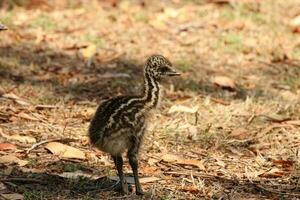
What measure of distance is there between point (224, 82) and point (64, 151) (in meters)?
3.31

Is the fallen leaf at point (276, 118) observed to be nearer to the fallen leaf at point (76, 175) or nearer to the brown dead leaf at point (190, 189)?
the brown dead leaf at point (190, 189)

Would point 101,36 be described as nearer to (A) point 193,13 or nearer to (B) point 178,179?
(A) point 193,13

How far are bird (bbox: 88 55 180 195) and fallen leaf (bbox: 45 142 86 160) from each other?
787 mm

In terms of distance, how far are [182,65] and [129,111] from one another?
4.34m

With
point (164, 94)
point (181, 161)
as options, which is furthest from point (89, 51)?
point (181, 161)

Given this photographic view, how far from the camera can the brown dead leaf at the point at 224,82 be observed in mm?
9273

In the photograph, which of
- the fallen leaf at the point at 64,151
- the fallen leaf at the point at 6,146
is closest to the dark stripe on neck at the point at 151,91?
the fallen leaf at the point at 64,151

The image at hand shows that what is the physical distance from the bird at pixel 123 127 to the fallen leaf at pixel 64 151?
0.79 m

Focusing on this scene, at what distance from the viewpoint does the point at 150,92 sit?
5992 mm

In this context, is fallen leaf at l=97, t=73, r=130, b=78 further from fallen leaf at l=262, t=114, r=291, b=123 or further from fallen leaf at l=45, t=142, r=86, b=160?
fallen leaf at l=45, t=142, r=86, b=160

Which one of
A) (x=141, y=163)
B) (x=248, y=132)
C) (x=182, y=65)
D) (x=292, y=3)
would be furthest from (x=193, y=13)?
(x=141, y=163)

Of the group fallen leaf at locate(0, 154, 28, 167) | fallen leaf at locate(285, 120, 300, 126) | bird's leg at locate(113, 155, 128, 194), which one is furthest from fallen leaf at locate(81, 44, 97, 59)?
bird's leg at locate(113, 155, 128, 194)

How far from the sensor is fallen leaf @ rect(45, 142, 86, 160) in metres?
6.54

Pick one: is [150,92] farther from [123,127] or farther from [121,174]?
[121,174]
